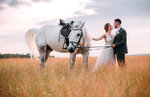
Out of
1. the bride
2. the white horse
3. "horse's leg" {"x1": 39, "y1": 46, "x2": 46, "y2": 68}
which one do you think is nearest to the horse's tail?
the white horse

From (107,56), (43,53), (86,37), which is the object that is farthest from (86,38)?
(43,53)

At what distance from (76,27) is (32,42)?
15.0 feet

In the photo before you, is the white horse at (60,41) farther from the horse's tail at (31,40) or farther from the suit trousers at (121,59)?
the suit trousers at (121,59)

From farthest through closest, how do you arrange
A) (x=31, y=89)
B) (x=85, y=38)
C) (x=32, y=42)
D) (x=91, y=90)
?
(x=32, y=42)
(x=85, y=38)
(x=31, y=89)
(x=91, y=90)

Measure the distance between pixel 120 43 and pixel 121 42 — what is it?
5 centimetres

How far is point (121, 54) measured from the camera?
21.0 ft

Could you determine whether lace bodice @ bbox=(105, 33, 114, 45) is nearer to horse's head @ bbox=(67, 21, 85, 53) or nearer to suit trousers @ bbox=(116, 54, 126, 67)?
suit trousers @ bbox=(116, 54, 126, 67)

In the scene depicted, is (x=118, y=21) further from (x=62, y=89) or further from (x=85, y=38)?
(x=62, y=89)

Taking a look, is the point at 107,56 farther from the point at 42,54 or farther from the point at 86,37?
the point at 42,54

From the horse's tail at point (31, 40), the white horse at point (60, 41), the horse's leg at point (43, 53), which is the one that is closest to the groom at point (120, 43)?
the white horse at point (60, 41)

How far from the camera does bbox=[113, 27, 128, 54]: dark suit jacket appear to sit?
6258mm

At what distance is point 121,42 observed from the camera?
624 cm

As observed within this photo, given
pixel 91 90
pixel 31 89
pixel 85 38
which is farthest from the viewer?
pixel 85 38

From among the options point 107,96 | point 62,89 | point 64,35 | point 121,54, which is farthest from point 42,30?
point 107,96
